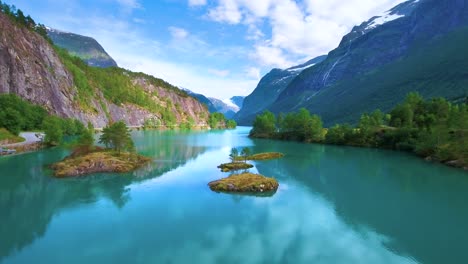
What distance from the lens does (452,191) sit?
39.9 meters

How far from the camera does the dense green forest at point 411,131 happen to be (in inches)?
2537

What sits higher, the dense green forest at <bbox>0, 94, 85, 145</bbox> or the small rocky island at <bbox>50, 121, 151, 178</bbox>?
the dense green forest at <bbox>0, 94, 85, 145</bbox>

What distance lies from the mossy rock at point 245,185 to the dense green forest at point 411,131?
4021 cm

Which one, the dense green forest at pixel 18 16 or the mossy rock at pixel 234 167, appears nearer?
the mossy rock at pixel 234 167

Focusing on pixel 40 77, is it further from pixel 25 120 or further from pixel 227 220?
pixel 227 220

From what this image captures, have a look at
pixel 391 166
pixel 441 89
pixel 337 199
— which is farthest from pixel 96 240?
pixel 441 89

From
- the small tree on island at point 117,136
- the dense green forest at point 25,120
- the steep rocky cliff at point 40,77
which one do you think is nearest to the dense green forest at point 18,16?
the steep rocky cliff at point 40,77

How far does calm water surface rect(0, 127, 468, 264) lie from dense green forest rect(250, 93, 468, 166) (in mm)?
17755

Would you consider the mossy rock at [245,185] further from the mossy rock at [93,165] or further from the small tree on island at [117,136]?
the small tree on island at [117,136]

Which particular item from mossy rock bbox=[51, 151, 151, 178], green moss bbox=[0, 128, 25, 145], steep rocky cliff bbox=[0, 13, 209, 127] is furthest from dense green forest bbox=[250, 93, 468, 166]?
green moss bbox=[0, 128, 25, 145]

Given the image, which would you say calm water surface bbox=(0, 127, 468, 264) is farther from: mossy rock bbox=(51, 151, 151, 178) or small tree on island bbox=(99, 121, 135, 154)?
small tree on island bbox=(99, 121, 135, 154)

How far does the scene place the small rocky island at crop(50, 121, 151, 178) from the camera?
47.7 meters

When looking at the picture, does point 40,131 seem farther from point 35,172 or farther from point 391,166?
point 391,166

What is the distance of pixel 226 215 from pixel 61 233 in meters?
14.0
